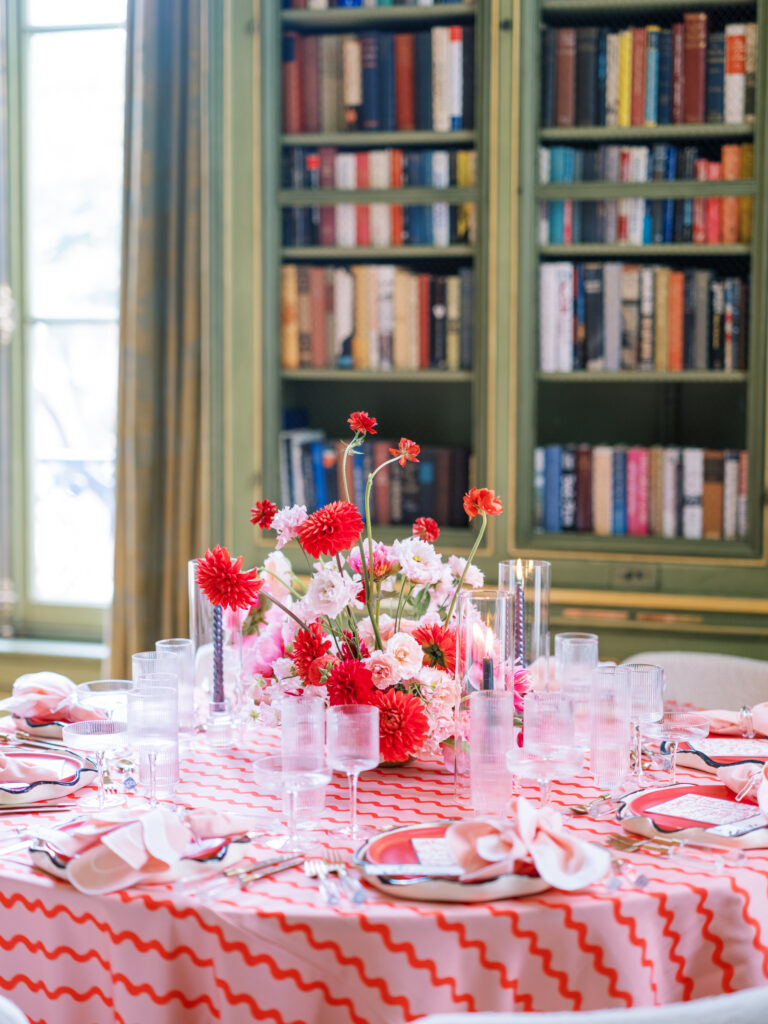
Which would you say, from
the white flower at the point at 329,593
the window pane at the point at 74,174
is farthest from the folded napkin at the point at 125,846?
the window pane at the point at 74,174

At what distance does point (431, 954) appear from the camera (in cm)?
113

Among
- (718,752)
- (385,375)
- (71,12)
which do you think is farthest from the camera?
(71,12)

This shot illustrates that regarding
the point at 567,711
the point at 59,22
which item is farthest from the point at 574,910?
the point at 59,22

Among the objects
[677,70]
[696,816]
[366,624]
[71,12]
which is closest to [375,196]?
[677,70]

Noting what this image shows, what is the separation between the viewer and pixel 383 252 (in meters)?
2.94

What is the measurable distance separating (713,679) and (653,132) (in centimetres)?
136

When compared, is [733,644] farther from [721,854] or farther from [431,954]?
[431,954]

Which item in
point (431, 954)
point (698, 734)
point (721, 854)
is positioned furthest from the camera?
→ point (698, 734)

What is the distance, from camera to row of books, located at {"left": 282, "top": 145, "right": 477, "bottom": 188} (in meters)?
2.89

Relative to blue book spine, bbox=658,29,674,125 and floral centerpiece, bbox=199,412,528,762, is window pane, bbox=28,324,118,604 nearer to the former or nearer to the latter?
blue book spine, bbox=658,29,674,125

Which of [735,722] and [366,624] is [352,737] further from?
[735,722]

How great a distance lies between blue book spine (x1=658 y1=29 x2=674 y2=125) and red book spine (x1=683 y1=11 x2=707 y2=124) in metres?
0.04

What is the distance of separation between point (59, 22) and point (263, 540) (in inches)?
69.2

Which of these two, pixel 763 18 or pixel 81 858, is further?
pixel 763 18
